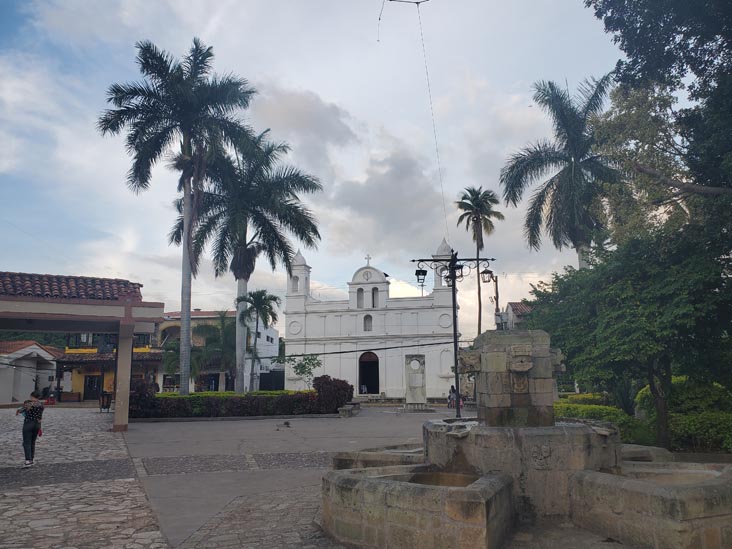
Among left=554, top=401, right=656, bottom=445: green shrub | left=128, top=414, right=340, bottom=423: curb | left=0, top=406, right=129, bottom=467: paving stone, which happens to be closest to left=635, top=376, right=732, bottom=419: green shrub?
left=554, top=401, right=656, bottom=445: green shrub

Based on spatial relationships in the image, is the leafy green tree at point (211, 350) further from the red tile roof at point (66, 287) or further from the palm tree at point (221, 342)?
the red tile roof at point (66, 287)

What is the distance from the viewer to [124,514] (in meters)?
6.97

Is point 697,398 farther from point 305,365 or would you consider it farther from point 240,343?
point 305,365

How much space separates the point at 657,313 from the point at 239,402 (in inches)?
658

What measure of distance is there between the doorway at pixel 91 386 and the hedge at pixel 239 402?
18.6 meters

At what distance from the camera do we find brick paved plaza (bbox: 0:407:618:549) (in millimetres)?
5840

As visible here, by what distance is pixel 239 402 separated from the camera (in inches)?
911

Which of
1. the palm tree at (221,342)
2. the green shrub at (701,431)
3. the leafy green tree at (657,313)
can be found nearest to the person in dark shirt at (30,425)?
the leafy green tree at (657,313)

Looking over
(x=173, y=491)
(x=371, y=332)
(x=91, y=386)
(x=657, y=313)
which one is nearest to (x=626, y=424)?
(x=657, y=313)

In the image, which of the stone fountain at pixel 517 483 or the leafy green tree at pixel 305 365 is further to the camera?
the leafy green tree at pixel 305 365

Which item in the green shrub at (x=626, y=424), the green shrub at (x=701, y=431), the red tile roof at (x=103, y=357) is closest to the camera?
the green shrub at (x=701, y=431)

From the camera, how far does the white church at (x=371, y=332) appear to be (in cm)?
4212

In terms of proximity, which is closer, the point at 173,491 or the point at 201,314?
the point at 173,491

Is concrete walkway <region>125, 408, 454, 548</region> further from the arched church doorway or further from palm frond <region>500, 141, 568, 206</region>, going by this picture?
the arched church doorway
